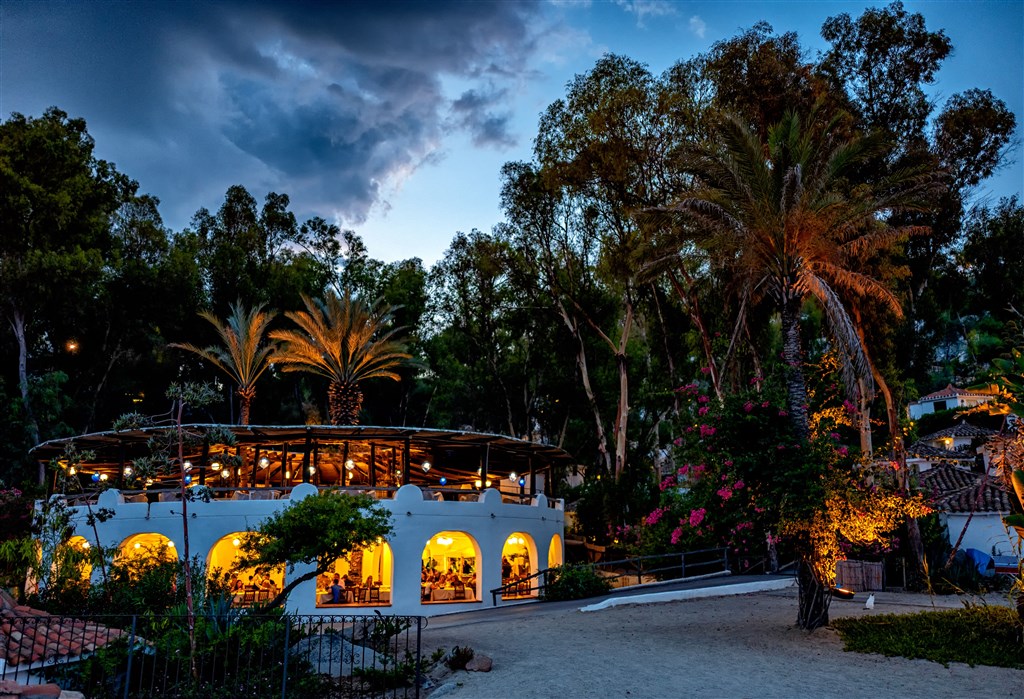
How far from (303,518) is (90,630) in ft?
14.6

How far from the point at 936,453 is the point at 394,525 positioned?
30012mm

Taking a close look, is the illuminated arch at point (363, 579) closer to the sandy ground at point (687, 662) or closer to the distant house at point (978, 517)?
the sandy ground at point (687, 662)

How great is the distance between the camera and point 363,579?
26.5m

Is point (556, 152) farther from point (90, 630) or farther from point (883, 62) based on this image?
point (90, 630)

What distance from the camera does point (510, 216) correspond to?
38.4m

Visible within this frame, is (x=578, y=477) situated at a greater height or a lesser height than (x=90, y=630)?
greater

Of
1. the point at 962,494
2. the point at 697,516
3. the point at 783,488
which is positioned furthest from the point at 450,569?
the point at 962,494

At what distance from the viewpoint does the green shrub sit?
74.5 feet

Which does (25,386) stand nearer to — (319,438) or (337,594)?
(319,438)

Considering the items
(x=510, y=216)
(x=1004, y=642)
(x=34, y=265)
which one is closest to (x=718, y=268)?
(x=510, y=216)

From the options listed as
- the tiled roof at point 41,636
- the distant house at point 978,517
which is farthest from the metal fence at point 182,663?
the distant house at point 978,517

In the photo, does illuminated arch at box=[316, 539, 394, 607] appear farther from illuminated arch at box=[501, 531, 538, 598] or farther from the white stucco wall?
the white stucco wall

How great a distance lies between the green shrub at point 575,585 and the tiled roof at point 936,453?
2098 cm

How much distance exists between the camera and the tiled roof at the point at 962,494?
26016 millimetres
